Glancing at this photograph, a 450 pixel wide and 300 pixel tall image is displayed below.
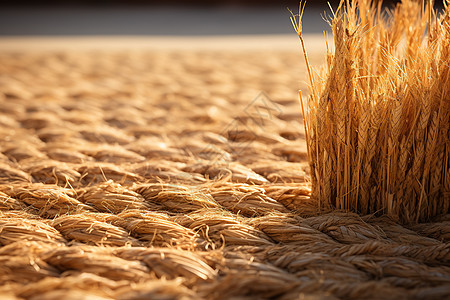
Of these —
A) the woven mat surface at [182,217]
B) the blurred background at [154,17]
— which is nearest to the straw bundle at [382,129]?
the woven mat surface at [182,217]

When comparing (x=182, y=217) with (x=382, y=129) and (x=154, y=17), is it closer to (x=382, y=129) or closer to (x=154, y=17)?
(x=382, y=129)

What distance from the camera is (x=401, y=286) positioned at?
2.19 ft

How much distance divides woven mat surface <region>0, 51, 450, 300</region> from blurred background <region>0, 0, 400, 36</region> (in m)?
2.29

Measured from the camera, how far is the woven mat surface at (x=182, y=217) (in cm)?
65

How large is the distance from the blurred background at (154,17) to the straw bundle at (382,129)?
2.86 meters

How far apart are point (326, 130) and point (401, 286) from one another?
0.28 m


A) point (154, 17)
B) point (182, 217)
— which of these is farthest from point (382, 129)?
point (154, 17)

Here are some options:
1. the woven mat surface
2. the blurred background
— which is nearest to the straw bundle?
the woven mat surface

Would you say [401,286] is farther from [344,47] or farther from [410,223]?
[344,47]

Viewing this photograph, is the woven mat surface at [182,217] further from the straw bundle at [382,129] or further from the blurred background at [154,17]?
the blurred background at [154,17]

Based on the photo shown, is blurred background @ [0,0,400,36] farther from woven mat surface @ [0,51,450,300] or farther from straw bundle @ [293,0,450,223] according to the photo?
straw bundle @ [293,0,450,223]

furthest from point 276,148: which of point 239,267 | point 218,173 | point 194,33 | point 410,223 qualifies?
point 194,33

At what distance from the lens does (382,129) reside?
81 cm

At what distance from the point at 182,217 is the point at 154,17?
390 centimetres
